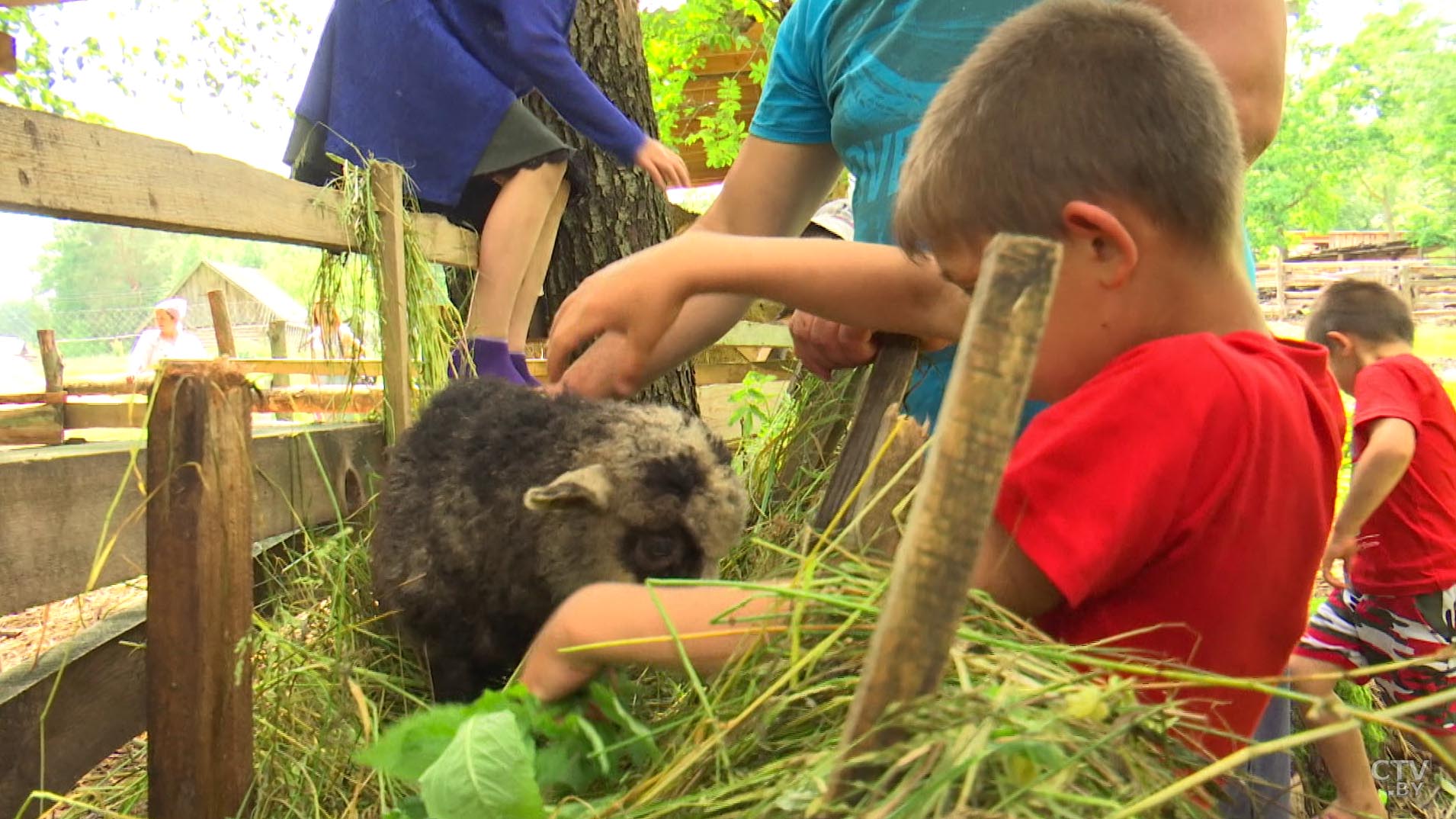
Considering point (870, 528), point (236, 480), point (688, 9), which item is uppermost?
point (688, 9)

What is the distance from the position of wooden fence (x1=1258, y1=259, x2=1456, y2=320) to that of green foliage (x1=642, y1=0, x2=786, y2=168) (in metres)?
19.5

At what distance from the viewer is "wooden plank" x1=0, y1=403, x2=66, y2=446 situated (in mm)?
8602

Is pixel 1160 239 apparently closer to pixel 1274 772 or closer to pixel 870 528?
pixel 870 528

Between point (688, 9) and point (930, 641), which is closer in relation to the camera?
point (930, 641)

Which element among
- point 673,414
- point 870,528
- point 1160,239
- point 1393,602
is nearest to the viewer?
point 1160,239

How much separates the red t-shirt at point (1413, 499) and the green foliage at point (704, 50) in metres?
5.41

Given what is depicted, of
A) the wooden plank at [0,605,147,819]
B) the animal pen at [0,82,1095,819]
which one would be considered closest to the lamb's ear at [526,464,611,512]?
the animal pen at [0,82,1095,819]

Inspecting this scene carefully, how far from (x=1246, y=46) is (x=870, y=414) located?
103 cm

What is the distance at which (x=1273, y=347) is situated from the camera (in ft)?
4.66

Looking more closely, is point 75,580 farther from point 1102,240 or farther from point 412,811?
point 1102,240

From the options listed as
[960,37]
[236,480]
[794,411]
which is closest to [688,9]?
[794,411]

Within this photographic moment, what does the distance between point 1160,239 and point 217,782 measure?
1.78 m

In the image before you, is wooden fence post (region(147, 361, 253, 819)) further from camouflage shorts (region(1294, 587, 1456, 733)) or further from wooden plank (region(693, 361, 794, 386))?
wooden plank (region(693, 361, 794, 386))

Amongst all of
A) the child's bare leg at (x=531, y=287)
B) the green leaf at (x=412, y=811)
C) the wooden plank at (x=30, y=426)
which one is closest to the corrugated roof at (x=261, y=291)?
the wooden plank at (x=30, y=426)
